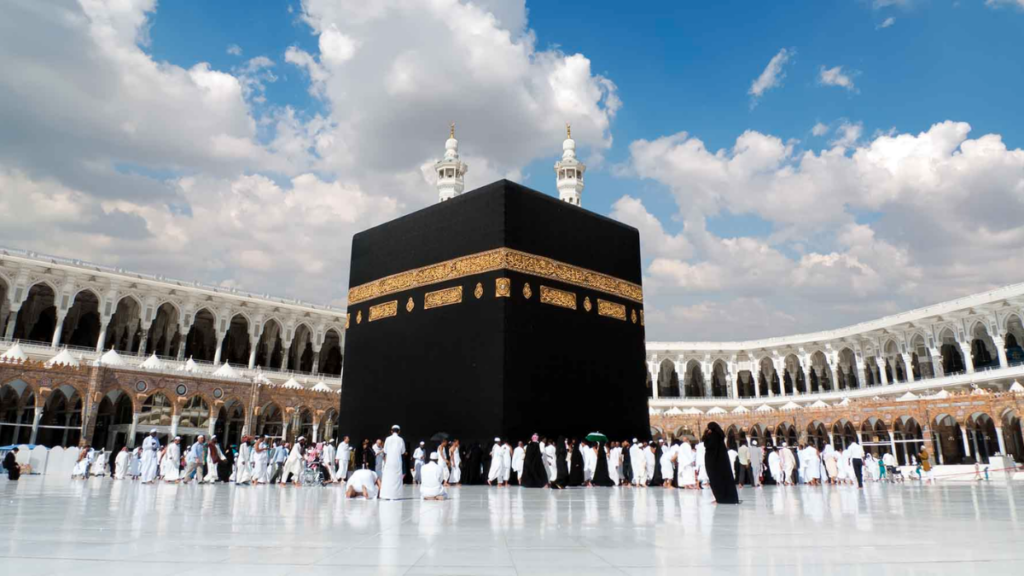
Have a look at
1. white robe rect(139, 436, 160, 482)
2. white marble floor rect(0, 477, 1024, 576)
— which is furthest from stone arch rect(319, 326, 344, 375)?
white marble floor rect(0, 477, 1024, 576)

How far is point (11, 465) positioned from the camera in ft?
29.5

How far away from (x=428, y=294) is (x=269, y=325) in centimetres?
1742

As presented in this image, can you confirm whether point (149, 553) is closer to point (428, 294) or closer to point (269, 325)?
point (428, 294)

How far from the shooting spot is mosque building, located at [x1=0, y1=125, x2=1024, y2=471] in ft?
54.9

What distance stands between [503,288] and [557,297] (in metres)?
1.01

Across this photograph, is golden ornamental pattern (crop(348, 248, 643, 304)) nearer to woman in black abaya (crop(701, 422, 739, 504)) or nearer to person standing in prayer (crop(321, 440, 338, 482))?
person standing in prayer (crop(321, 440, 338, 482))

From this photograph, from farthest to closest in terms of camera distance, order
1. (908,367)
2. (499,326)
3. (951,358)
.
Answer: (951,358)
(908,367)
(499,326)

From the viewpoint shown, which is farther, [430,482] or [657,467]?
[657,467]

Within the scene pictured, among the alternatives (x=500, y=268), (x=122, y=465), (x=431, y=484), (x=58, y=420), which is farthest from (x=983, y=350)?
(x=58, y=420)

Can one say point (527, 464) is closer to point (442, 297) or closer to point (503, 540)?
point (442, 297)

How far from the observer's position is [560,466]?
770 centimetres

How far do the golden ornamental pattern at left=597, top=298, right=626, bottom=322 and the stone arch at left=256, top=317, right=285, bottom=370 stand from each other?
54.6ft

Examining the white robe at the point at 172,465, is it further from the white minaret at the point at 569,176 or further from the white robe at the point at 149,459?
the white minaret at the point at 569,176

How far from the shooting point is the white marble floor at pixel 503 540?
6.88 ft
